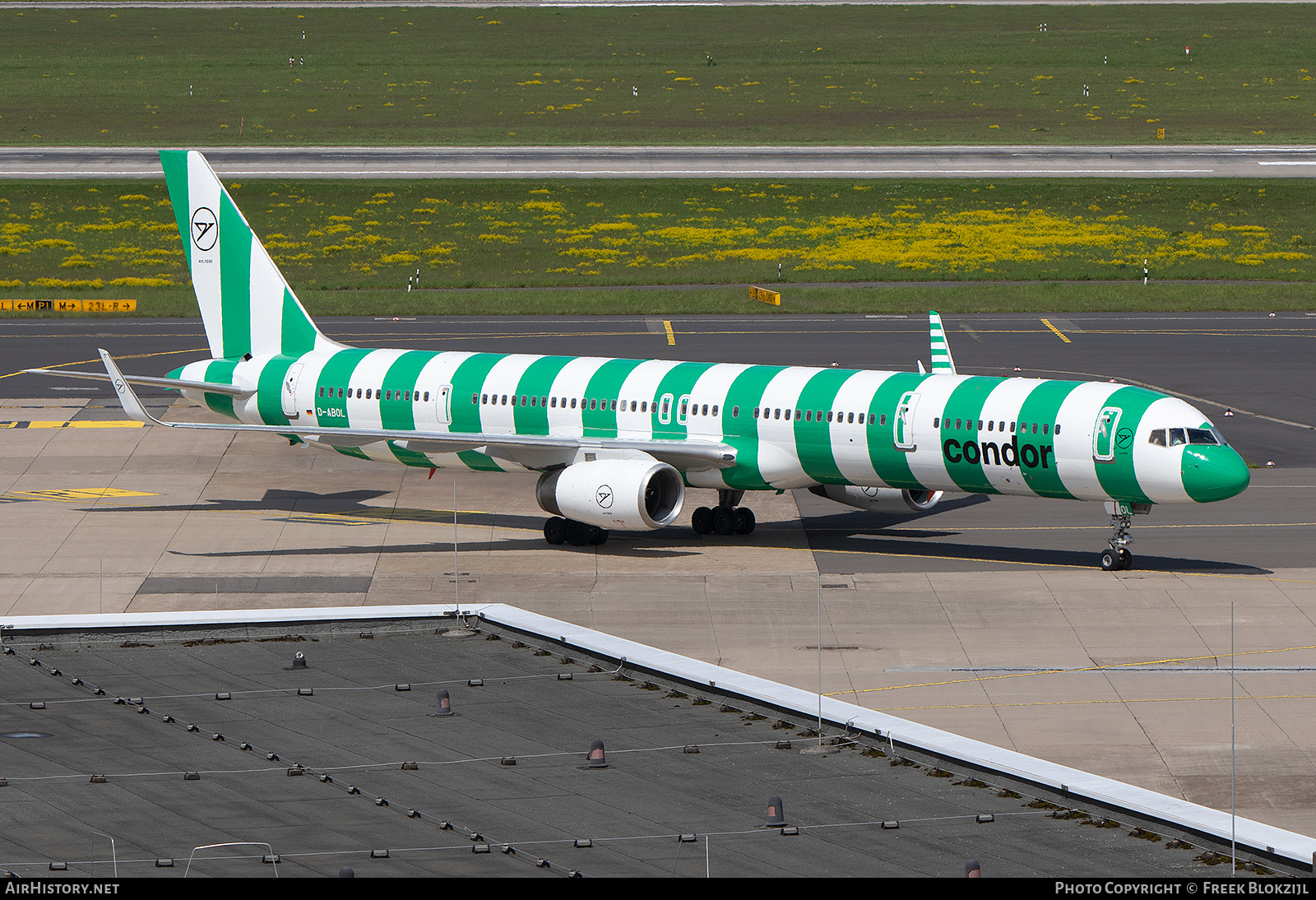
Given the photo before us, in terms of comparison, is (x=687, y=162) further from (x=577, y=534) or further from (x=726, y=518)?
(x=577, y=534)

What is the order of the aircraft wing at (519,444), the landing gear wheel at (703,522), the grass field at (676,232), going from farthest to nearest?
the grass field at (676,232), the landing gear wheel at (703,522), the aircraft wing at (519,444)

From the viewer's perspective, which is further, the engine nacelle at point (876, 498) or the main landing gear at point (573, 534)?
the engine nacelle at point (876, 498)

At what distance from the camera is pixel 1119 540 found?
44156 mm

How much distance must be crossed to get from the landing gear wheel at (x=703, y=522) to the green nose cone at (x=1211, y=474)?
12959mm

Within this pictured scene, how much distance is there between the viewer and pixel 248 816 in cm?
1642

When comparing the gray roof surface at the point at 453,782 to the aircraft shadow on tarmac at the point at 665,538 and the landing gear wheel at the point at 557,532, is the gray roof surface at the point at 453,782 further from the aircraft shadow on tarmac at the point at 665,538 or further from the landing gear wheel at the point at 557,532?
the landing gear wheel at the point at 557,532

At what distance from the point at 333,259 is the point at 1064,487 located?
71679 mm

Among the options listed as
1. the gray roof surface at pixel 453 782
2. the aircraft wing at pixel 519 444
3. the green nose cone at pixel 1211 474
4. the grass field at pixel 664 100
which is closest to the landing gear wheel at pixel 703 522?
the aircraft wing at pixel 519 444

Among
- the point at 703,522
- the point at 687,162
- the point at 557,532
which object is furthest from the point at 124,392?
the point at 687,162

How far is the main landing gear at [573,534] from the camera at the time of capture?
156ft

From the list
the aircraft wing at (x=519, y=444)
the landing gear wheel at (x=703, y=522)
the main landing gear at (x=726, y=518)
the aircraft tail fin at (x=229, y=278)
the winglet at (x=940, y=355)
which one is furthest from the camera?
the aircraft tail fin at (x=229, y=278)

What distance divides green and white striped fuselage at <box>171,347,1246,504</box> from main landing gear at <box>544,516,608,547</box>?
1869mm

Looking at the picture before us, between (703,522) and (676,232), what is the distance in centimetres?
6699

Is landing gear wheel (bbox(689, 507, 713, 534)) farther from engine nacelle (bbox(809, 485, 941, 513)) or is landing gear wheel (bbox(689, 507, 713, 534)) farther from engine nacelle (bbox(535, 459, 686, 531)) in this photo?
engine nacelle (bbox(809, 485, 941, 513))
